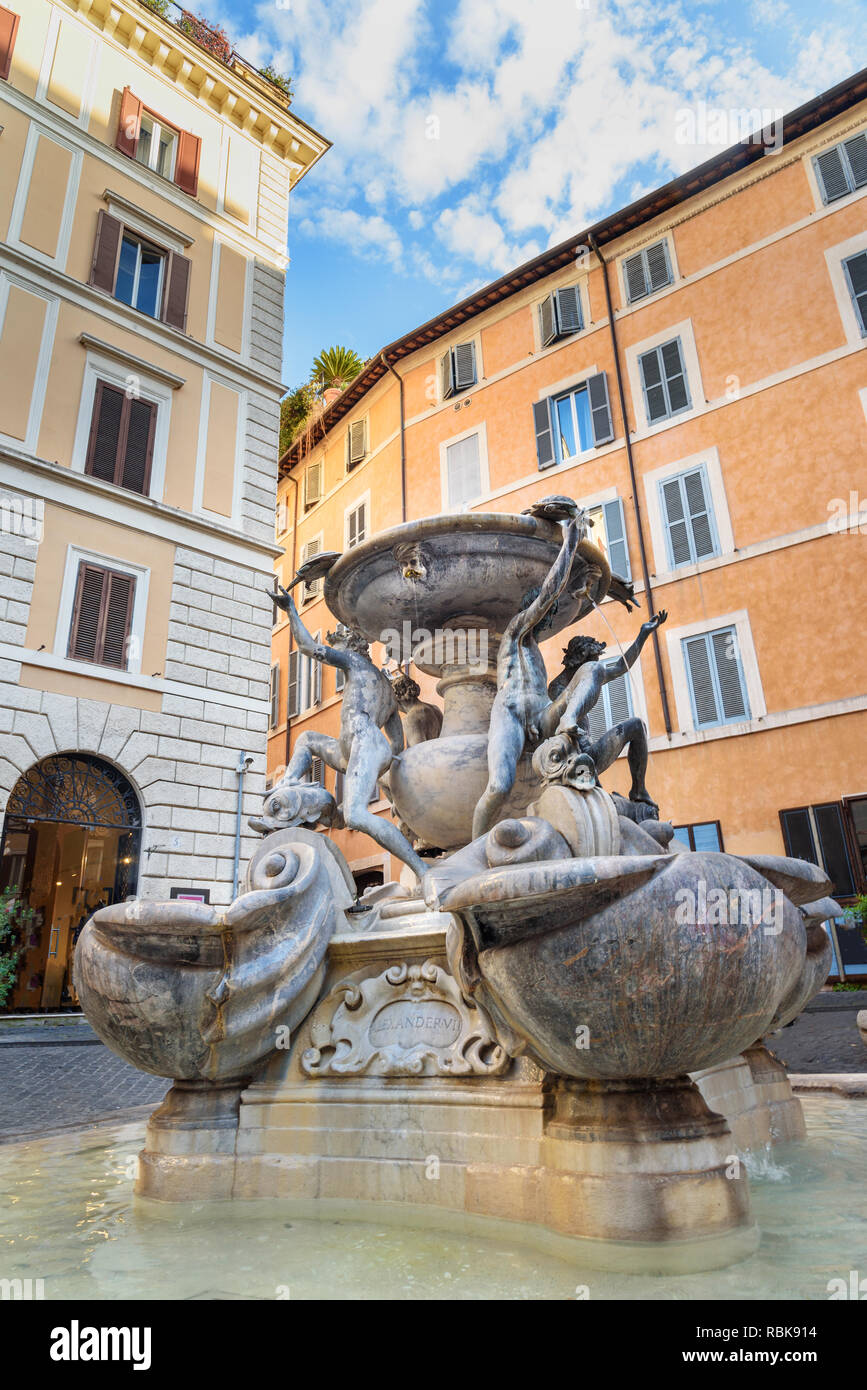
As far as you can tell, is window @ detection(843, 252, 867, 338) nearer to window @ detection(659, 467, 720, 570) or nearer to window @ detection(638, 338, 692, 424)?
window @ detection(638, 338, 692, 424)

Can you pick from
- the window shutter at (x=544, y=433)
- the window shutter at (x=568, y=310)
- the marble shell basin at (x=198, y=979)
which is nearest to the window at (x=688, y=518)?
the window shutter at (x=544, y=433)

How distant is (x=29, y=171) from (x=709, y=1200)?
16.8 meters

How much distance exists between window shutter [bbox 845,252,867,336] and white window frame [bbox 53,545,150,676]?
12.3m

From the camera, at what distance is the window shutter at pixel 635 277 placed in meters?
17.5

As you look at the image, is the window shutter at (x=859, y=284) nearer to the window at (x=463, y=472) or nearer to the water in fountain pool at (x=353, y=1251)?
the window at (x=463, y=472)

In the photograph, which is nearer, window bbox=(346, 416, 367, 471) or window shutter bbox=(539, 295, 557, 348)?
window shutter bbox=(539, 295, 557, 348)

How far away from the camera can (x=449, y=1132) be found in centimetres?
296

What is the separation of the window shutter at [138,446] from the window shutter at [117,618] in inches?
63.1

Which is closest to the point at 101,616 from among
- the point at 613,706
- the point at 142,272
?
the point at 142,272

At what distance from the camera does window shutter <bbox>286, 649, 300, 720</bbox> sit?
2328 cm

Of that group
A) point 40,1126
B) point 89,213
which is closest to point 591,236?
point 89,213

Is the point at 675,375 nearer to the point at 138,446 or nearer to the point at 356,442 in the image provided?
the point at 356,442

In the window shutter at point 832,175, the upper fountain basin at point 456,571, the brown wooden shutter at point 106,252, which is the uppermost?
the window shutter at point 832,175

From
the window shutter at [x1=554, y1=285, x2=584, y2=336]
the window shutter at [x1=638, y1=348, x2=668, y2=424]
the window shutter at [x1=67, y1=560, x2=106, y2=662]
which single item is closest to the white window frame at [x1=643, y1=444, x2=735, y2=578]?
the window shutter at [x1=638, y1=348, x2=668, y2=424]
